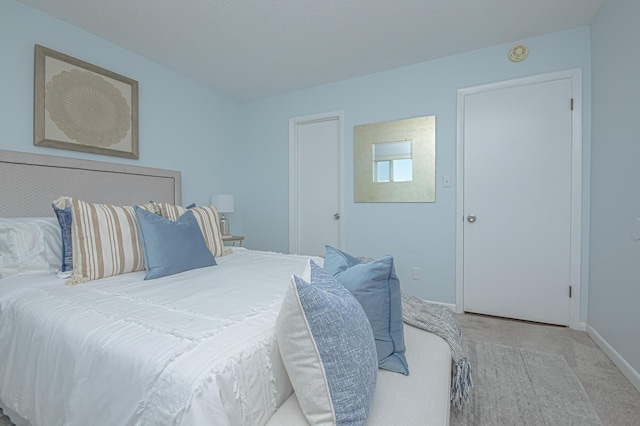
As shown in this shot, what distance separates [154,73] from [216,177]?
125 cm

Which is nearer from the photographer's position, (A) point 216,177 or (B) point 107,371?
(B) point 107,371

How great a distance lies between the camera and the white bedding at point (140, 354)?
0.75 m

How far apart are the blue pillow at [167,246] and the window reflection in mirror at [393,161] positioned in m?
2.01

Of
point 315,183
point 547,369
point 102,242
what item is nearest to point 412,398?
point 547,369

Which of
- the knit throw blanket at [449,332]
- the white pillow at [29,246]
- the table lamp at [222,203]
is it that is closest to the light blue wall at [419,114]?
the table lamp at [222,203]

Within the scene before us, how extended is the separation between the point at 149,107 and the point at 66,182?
3.51 feet

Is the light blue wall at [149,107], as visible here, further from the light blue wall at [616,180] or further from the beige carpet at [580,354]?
the light blue wall at [616,180]

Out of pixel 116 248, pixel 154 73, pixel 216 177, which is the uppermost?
pixel 154 73

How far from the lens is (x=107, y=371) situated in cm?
87

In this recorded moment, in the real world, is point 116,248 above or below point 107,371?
above

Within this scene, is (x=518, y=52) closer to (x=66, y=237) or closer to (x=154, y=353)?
(x=154, y=353)

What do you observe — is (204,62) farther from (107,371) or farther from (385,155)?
(107,371)

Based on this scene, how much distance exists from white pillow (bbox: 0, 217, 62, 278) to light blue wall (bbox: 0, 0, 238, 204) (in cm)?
67

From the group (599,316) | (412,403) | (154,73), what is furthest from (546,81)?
(154,73)
